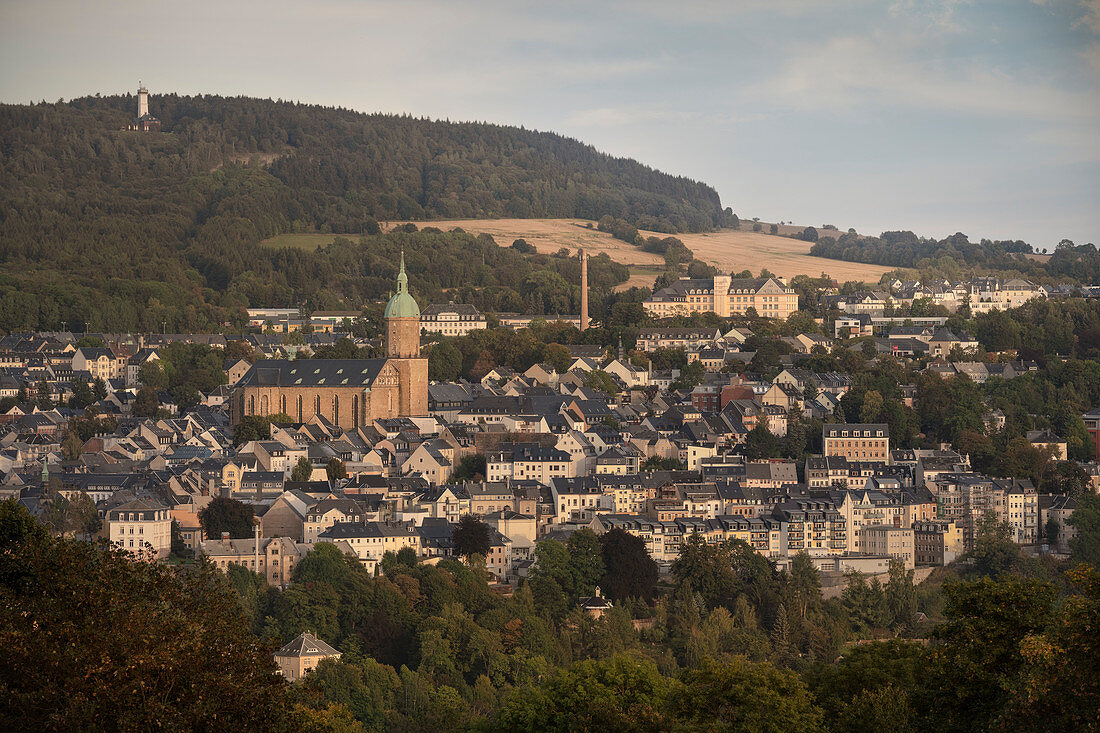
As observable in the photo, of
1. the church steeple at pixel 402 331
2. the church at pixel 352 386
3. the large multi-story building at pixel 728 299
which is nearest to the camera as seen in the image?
the church at pixel 352 386

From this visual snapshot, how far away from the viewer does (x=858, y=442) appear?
6581 cm

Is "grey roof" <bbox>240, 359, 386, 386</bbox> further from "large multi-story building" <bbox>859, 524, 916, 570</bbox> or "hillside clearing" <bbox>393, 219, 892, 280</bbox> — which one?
"hillside clearing" <bbox>393, 219, 892, 280</bbox>

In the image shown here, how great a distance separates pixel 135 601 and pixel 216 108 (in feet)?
469

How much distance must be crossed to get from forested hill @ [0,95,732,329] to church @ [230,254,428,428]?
81.1 ft

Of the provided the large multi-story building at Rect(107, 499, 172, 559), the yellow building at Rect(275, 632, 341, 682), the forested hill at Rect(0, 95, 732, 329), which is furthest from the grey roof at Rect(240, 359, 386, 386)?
the yellow building at Rect(275, 632, 341, 682)

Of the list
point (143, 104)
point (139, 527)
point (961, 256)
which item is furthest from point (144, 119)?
point (139, 527)

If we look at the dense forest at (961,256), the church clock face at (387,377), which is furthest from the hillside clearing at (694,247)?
the church clock face at (387,377)

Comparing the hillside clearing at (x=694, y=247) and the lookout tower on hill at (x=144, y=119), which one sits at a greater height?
the lookout tower on hill at (x=144, y=119)

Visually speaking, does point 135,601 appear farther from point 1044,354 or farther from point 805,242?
point 805,242

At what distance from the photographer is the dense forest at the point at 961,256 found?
390 feet

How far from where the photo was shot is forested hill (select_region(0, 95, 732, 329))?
103125 millimetres

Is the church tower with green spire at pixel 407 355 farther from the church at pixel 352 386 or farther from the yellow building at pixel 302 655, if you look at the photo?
the yellow building at pixel 302 655

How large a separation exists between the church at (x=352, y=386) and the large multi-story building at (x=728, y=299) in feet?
93.2

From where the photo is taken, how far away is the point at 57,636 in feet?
56.4
